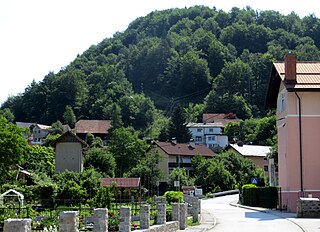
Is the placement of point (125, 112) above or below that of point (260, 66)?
below

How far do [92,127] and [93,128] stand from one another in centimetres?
73

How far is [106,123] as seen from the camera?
14650 cm

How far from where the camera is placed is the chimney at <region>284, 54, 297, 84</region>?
42.6 m

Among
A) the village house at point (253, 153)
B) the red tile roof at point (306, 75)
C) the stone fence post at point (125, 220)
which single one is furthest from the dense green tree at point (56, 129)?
the stone fence post at point (125, 220)

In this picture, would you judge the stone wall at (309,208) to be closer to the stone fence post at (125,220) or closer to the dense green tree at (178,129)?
the stone fence post at (125,220)

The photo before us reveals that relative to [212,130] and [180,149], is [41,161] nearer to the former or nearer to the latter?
[180,149]

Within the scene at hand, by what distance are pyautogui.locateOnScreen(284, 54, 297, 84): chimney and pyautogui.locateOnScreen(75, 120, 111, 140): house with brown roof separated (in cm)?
10027

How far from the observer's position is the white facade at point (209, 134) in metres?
131

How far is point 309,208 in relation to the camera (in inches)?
1346

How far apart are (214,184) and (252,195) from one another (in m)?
32.4

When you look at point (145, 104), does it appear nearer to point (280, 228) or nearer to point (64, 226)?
point (280, 228)

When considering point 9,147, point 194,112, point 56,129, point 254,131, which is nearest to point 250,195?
point 9,147

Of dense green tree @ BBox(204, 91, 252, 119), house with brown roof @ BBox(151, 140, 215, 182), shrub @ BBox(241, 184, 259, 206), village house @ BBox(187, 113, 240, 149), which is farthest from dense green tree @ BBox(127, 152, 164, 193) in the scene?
dense green tree @ BBox(204, 91, 252, 119)

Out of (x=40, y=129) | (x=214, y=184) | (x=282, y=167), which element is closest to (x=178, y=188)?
(x=214, y=184)
